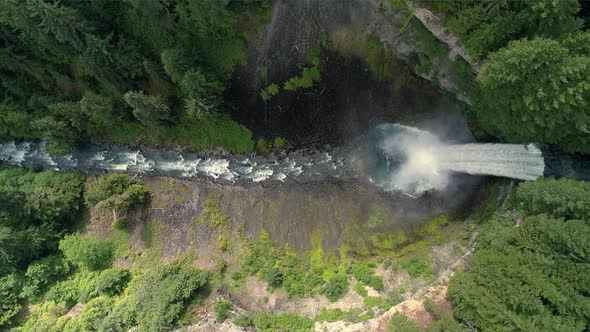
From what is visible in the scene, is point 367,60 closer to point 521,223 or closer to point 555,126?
point 555,126

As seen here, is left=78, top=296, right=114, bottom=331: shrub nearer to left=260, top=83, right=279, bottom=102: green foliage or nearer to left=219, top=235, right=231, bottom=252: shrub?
left=219, top=235, right=231, bottom=252: shrub

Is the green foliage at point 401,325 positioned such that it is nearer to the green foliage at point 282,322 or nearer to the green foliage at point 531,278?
the green foliage at point 531,278

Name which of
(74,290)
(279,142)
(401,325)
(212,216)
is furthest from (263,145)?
(74,290)

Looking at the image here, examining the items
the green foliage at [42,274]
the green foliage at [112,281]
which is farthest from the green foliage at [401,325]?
the green foliage at [42,274]

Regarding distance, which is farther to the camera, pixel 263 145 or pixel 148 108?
pixel 263 145

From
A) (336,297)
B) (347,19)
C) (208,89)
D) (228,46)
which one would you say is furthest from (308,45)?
(336,297)

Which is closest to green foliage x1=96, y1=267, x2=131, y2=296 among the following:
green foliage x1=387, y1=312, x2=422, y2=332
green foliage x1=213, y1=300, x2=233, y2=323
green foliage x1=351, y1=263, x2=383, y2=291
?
green foliage x1=213, y1=300, x2=233, y2=323

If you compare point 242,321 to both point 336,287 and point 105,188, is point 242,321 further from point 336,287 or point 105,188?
point 105,188
